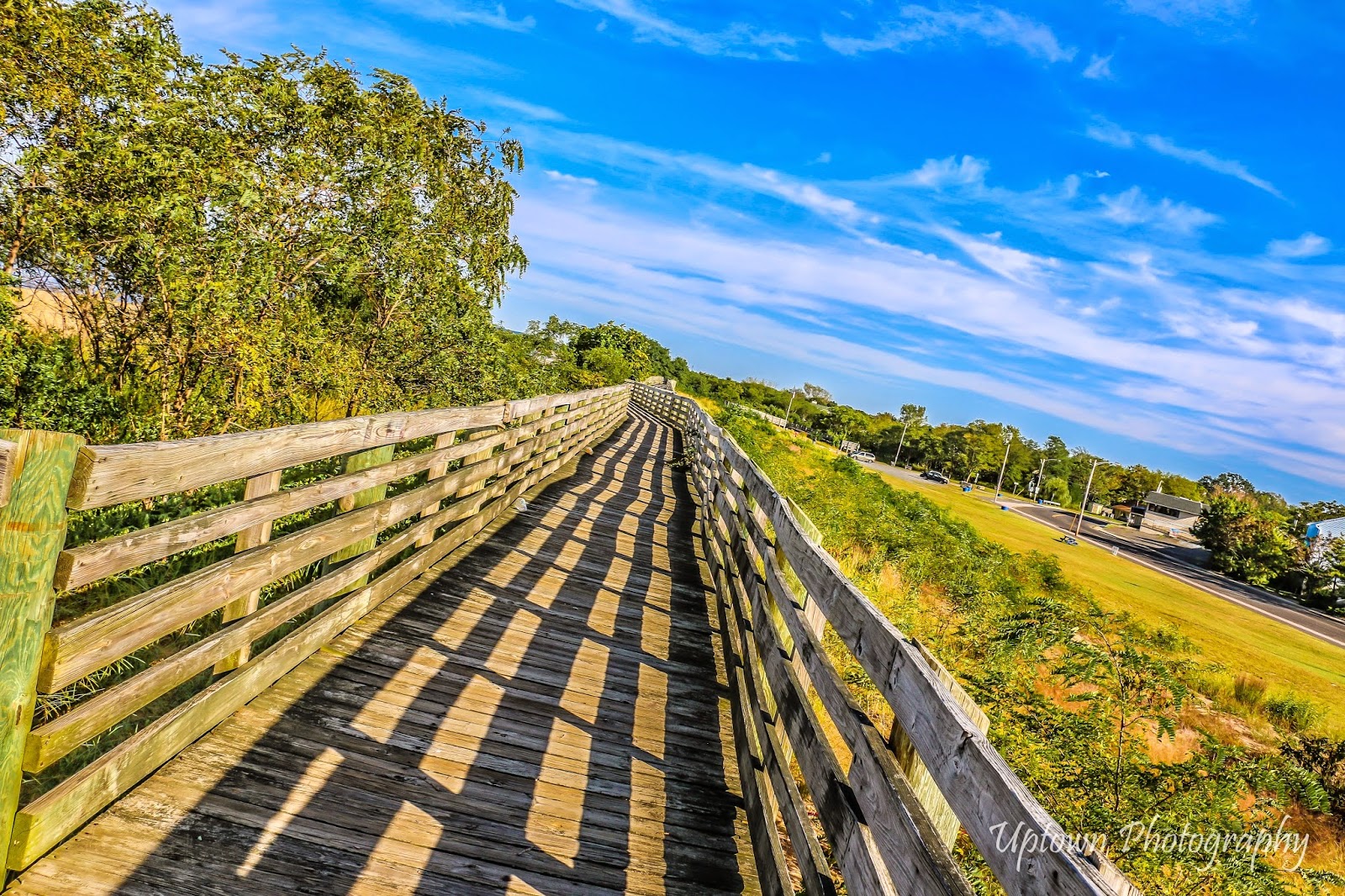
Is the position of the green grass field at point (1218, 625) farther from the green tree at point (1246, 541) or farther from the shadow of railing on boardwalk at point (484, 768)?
the shadow of railing on boardwalk at point (484, 768)

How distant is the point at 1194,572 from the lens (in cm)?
5666

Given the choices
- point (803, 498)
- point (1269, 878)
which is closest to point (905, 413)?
point (803, 498)

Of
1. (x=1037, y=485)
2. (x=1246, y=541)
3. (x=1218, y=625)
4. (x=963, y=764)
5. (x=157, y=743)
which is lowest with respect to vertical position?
(x=1218, y=625)

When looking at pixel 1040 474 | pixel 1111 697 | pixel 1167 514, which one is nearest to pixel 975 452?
pixel 1040 474

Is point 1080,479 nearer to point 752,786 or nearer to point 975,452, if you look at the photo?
point 975,452

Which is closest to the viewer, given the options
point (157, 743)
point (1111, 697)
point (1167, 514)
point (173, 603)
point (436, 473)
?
point (173, 603)

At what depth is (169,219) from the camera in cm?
699

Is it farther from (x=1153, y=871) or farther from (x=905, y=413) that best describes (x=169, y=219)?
(x=905, y=413)

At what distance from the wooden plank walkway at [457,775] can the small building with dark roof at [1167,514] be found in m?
120

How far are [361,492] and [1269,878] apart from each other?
6.39 m

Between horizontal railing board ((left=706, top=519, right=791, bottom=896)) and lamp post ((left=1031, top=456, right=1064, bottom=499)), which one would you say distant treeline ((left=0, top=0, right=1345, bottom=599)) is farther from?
lamp post ((left=1031, top=456, right=1064, bottom=499))

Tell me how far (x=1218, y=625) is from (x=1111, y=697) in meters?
32.1

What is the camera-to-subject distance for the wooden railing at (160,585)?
2002 mm

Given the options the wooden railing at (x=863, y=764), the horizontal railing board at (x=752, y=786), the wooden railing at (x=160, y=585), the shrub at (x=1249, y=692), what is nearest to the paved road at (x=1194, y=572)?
the shrub at (x=1249, y=692)
